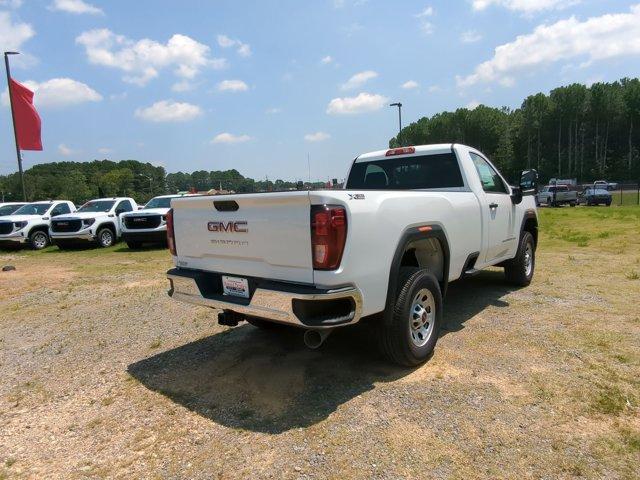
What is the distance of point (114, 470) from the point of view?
2861 millimetres

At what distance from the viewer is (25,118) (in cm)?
1942

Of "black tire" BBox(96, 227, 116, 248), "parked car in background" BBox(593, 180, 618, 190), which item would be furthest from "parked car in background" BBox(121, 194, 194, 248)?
"parked car in background" BBox(593, 180, 618, 190)

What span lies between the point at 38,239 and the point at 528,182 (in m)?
16.5

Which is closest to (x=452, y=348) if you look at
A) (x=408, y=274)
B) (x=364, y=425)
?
(x=408, y=274)

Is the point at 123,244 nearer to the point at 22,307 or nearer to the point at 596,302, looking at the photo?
the point at 22,307

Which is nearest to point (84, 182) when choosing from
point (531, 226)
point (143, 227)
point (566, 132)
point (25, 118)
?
point (25, 118)

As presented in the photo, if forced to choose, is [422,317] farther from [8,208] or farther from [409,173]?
[8,208]

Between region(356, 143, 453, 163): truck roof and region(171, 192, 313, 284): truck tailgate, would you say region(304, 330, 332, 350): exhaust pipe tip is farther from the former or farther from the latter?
region(356, 143, 453, 163): truck roof

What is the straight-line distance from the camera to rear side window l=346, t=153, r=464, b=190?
550cm

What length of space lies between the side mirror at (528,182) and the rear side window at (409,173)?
147 cm

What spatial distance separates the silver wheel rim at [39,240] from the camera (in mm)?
16375

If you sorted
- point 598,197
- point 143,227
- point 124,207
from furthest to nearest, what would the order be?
point 598,197 < point 124,207 < point 143,227

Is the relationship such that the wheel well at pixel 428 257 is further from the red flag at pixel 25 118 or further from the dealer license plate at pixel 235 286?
the red flag at pixel 25 118

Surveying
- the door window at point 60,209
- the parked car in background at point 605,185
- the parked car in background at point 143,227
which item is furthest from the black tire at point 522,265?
the parked car in background at point 605,185
